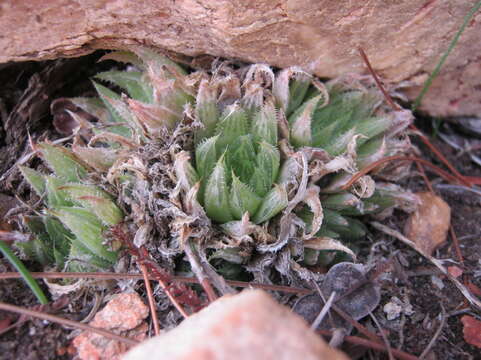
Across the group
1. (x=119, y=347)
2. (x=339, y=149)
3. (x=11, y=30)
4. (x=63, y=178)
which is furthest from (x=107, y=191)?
(x=339, y=149)

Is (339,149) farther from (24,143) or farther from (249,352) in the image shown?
(24,143)

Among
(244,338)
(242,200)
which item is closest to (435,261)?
(242,200)

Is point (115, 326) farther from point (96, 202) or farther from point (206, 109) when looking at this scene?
point (206, 109)

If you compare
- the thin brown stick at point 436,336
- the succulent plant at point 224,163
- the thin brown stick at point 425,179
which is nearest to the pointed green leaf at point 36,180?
the succulent plant at point 224,163

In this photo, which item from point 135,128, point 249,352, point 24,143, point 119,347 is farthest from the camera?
point 24,143

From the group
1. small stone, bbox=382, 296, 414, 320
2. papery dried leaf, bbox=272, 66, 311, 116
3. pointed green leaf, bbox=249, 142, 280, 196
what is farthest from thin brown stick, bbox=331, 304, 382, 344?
papery dried leaf, bbox=272, 66, 311, 116

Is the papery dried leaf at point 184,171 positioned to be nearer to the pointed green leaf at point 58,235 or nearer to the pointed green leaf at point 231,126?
the pointed green leaf at point 231,126

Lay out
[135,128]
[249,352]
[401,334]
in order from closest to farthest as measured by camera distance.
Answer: [249,352] < [401,334] < [135,128]
